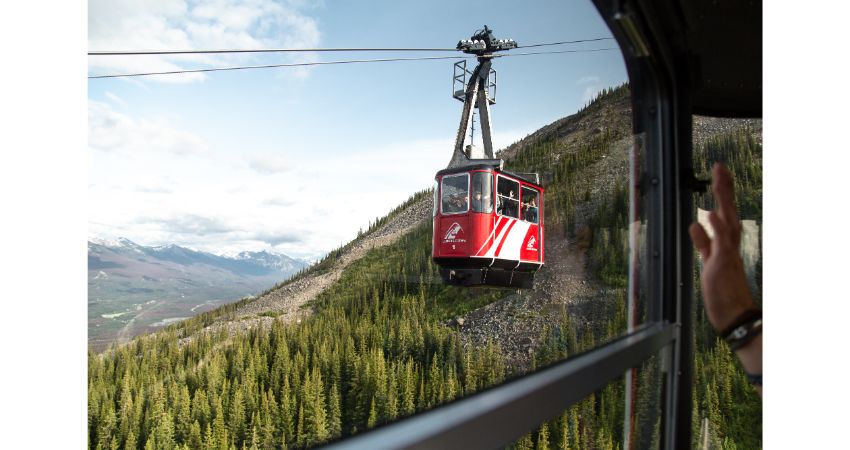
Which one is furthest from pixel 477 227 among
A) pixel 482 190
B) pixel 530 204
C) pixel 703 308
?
pixel 703 308

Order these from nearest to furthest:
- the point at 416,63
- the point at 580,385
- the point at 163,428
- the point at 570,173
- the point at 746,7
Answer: the point at 580,385, the point at 163,428, the point at 746,7, the point at 416,63, the point at 570,173

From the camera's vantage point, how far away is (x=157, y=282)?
2.46ft

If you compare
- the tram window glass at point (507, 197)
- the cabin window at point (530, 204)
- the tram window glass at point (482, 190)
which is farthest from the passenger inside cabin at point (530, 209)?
the tram window glass at point (482, 190)

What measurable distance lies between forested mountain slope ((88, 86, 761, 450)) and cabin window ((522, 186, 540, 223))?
0.62 ft

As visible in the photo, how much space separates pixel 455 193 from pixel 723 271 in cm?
182

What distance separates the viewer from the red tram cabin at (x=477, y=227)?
2652 millimetres

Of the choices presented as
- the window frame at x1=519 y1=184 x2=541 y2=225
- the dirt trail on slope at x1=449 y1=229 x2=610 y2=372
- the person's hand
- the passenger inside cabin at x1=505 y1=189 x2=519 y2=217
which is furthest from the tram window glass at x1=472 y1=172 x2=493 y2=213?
the dirt trail on slope at x1=449 y1=229 x2=610 y2=372

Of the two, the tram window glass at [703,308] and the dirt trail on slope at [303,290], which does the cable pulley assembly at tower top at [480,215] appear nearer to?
the dirt trail on slope at [303,290]

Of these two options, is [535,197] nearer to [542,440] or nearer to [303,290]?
[303,290]

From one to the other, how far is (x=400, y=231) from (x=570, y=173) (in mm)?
2342

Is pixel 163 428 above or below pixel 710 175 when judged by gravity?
below
